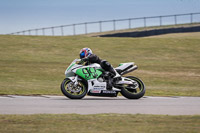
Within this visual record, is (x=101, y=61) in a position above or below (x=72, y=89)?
above

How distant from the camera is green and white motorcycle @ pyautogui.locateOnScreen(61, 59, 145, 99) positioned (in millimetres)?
11844

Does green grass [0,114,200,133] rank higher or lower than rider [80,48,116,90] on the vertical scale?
lower

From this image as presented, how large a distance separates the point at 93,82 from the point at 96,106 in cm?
186

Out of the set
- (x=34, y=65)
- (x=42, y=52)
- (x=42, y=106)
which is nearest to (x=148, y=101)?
(x=42, y=106)

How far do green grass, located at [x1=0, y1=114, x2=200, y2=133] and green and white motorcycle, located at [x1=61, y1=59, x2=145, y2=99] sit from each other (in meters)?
3.36

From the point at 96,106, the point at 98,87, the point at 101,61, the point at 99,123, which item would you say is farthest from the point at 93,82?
the point at 99,123

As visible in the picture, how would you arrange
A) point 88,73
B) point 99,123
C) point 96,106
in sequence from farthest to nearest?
point 88,73 < point 96,106 < point 99,123

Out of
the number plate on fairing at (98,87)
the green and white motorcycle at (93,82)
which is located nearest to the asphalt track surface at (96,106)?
→ the green and white motorcycle at (93,82)

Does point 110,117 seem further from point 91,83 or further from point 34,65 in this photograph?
point 34,65

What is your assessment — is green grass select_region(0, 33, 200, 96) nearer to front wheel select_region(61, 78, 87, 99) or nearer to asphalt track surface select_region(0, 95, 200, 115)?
front wheel select_region(61, 78, 87, 99)

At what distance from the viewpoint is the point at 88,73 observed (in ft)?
39.4

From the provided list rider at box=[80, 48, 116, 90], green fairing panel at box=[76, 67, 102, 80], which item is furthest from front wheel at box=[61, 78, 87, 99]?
rider at box=[80, 48, 116, 90]

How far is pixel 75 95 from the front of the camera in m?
11.8

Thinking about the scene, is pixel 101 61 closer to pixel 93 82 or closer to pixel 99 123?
pixel 93 82
